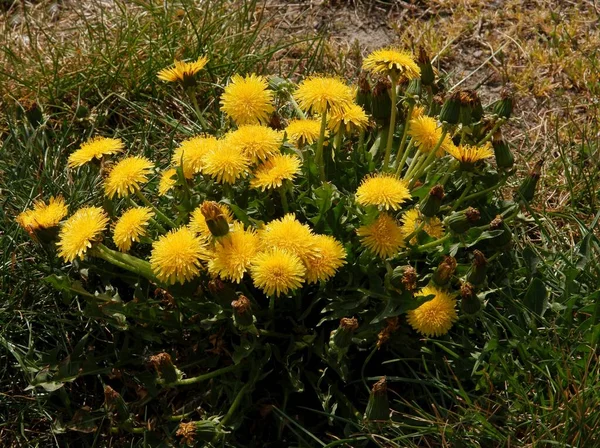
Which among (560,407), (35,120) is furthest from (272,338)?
(35,120)

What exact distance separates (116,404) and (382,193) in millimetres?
831

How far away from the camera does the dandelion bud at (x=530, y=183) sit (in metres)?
2.08

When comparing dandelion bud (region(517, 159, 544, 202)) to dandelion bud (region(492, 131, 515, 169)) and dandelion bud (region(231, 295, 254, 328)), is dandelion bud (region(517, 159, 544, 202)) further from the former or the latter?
dandelion bud (region(231, 295, 254, 328))

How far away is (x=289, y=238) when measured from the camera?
6.05 ft

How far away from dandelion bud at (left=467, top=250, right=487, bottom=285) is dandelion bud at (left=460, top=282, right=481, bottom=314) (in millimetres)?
25

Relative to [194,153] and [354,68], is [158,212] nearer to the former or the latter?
[194,153]

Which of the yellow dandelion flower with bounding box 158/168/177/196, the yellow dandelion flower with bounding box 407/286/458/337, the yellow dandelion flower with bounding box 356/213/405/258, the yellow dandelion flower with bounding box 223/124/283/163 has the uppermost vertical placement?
the yellow dandelion flower with bounding box 223/124/283/163

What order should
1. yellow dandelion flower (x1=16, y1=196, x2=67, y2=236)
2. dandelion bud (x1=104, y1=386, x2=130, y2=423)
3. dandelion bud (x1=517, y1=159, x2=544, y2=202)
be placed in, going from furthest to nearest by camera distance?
1. dandelion bud (x1=517, y1=159, x2=544, y2=202)
2. yellow dandelion flower (x1=16, y1=196, x2=67, y2=236)
3. dandelion bud (x1=104, y1=386, x2=130, y2=423)

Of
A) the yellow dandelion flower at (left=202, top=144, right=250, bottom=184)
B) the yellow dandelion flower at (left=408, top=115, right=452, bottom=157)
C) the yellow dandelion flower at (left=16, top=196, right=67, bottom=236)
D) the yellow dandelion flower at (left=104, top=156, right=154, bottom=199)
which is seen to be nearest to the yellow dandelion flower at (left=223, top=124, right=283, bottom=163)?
the yellow dandelion flower at (left=202, top=144, right=250, bottom=184)

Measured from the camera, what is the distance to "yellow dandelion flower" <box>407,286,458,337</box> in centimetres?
193

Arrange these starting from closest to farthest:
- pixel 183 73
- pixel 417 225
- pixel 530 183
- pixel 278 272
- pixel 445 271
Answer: pixel 278 272 → pixel 445 271 → pixel 417 225 → pixel 530 183 → pixel 183 73

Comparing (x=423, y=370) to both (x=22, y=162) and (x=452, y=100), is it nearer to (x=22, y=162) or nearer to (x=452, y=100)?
(x=452, y=100)

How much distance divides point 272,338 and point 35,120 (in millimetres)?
1083

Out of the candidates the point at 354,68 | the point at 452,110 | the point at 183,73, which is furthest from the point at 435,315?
the point at 354,68
